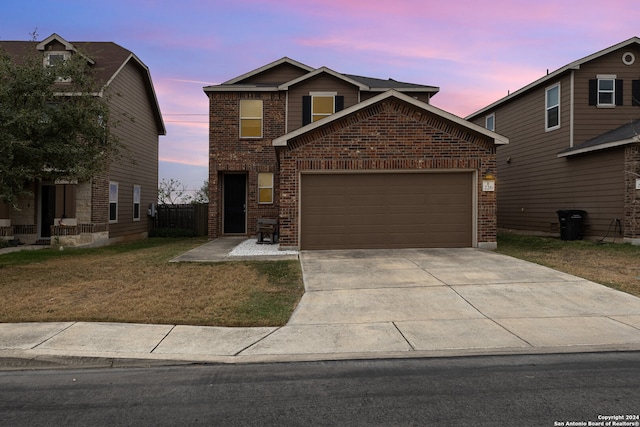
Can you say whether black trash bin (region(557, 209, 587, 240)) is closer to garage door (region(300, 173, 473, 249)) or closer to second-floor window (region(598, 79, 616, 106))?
second-floor window (region(598, 79, 616, 106))

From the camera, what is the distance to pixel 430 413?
144 inches

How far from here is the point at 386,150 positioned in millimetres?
12984

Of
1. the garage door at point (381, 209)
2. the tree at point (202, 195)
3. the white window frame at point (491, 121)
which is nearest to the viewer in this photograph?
the garage door at point (381, 209)

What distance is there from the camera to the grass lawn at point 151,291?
665cm

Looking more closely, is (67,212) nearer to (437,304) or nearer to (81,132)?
(81,132)

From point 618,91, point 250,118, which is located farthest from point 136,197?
point 618,91

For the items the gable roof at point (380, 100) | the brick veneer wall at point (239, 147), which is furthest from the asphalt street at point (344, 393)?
the brick veneer wall at point (239, 147)

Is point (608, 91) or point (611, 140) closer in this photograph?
point (611, 140)

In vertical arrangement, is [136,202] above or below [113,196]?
below

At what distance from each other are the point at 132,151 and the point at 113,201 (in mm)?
2887

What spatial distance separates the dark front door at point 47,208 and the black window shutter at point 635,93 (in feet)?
76.2

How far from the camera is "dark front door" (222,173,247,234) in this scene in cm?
1848

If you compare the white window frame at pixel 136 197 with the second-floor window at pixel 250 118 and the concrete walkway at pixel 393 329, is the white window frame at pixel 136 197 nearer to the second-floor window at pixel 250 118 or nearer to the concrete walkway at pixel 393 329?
the second-floor window at pixel 250 118

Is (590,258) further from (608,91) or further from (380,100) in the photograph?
(608,91)
